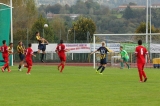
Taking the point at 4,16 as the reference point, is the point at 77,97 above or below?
below

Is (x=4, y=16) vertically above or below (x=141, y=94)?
above

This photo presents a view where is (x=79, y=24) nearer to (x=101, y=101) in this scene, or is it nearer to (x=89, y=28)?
(x=89, y=28)

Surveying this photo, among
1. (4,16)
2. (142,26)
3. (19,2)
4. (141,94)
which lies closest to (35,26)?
(19,2)

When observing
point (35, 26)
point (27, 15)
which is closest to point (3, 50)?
point (35, 26)

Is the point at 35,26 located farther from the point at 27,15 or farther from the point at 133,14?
the point at 133,14

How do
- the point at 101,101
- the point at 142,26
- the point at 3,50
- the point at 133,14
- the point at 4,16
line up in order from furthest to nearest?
the point at 133,14 → the point at 142,26 → the point at 4,16 → the point at 3,50 → the point at 101,101

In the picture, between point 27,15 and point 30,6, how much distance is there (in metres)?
1.76

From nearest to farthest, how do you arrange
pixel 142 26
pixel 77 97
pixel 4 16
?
pixel 77 97, pixel 4 16, pixel 142 26

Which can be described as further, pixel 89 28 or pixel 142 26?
pixel 89 28

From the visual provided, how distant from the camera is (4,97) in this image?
1883 cm

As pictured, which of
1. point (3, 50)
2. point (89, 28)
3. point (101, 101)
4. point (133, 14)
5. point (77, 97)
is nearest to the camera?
point (101, 101)

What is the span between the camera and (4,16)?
171 feet

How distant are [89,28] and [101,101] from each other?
72.9 metres

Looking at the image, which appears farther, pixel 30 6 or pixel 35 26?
pixel 30 6
